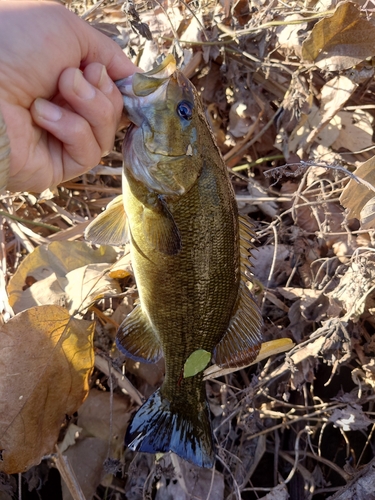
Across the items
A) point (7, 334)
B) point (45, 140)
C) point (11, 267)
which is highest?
point (45, 140)

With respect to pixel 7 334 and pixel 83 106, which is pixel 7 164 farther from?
pixel 7 334

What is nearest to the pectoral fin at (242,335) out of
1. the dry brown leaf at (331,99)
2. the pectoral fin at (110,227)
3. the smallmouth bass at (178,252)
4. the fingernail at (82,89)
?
the smallmouth bass at (178,252)

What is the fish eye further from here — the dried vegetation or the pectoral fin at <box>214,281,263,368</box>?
the pectoral fin at <box>214,281,263,368</box>

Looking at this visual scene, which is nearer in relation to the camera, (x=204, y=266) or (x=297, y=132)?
(x=204, y=266)

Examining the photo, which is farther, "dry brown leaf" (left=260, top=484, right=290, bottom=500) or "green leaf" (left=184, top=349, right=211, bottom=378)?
"dry brown leaf" (left=260, top=484, right=290, bottom=500)

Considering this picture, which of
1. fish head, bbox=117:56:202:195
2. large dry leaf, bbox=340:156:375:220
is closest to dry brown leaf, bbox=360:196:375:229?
large dry leaf, bbox=340:156:375:220

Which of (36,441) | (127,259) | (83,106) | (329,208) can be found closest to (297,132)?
(329,208)

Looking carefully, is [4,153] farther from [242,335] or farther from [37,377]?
[242,335]

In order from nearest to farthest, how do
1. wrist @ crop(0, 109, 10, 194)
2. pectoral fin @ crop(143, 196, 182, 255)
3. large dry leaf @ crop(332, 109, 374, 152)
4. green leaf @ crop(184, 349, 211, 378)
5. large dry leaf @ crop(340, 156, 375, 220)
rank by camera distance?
wrist @ crop(0, 109, 10, 194)
pectoral fin @ crop(143, 196, 182, 255)
green leaf @ crop(184, 349, 211, 378)
large dry leaf @ crop(340, 156, 375, 220)
large dry leaf @ crop(332, 109, 374, 152)
